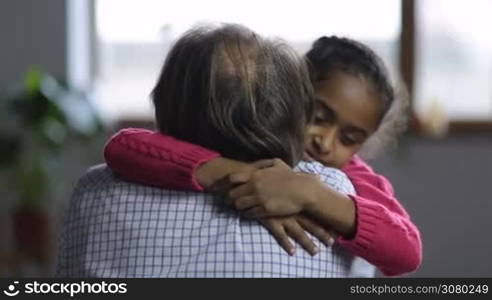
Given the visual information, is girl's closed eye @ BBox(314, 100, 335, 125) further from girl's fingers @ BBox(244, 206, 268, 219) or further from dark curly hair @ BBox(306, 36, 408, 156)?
girl's fingers @ BBox(244, 206, 268, 219)

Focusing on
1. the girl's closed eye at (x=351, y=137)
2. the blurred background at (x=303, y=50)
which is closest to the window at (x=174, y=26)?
the blurred background at (x=303, y=50)

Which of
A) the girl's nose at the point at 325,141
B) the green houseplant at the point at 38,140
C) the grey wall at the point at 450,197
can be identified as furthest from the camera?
the grey wall at the point at 450,197

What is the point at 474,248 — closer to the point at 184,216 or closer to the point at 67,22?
the point at 67,22

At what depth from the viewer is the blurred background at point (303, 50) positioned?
3.78 m

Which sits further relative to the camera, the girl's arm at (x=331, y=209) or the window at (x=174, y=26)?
the window at (x=174, y=26)

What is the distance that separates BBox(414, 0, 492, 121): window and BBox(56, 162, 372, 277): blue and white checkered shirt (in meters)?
2.89

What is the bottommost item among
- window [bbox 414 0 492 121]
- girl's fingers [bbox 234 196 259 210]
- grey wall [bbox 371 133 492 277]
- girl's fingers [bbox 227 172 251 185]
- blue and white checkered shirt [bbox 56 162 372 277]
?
grey wall [bbox 371 133 492 277]

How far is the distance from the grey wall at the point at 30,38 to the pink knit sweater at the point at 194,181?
2.95 metres

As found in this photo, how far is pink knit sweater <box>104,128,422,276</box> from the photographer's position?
3.46 feet

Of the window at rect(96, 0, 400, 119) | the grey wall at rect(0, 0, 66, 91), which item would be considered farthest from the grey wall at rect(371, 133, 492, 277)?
the grey wall at rect(0, 0, 66, 91)

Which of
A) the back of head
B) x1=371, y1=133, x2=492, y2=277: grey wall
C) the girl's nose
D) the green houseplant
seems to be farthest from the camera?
x1=371, y1=133, x2=492, y2=277: grey wall

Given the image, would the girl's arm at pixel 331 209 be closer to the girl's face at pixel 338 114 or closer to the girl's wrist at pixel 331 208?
the girl's wrist at pixel 331 208

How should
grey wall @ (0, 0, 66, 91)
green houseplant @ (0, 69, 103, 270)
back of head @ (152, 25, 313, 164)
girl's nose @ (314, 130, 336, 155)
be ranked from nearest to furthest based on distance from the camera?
back of head @ (152, 25, 313, 164), girl's nose @ (314, 130, 336, 155), green houseplant @ (0, 69, 103, 270), grey wall @ (0, 0, 66, 91)

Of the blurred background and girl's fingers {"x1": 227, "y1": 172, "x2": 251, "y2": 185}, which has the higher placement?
girl's fingers {"x1": 227, "y1": 172, "x2": 251, "y2": 185}
